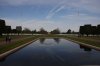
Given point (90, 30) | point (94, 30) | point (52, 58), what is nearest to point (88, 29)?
point (90, 30)

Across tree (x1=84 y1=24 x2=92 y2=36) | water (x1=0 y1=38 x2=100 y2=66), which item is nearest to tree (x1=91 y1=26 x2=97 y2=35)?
tree (x1=84 y1=24 x2=92 y2=36)

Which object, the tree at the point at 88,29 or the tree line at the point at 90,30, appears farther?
the tree at the point at 88,29

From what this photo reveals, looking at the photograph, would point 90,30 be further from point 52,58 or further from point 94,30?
point 52,58

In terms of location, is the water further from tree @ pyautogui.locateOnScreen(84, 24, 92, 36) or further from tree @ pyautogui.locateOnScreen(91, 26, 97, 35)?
tree @ pyautogui.locateOnScreen(84, 24, 92, 36)

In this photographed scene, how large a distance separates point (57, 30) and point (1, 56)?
154510mm

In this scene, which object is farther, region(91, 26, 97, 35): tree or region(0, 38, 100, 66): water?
region(91, 26, 97, 35): tree

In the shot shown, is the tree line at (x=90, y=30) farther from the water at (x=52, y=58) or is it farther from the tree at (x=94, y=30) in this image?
the water at (x=52, y=58)

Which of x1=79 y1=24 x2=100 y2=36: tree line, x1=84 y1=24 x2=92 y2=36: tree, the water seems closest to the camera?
the water

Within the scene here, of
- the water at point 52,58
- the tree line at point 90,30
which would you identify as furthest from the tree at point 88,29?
the water at point 52,58

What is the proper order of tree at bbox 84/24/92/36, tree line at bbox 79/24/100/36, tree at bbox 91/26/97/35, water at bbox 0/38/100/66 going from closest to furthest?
1. water at bbox 0/38/100/66
2. tree line at bbox 79/24/100/36
3. tree at bbox 91/26/97/35
4. tree at bbox 84/24/92/36

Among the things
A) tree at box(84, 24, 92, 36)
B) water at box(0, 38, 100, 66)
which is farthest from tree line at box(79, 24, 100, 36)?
water at box(0, 38, 100, 66)

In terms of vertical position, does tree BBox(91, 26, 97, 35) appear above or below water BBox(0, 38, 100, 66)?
above

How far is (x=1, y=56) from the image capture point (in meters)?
22.6

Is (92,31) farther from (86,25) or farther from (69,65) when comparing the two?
(69,65)
